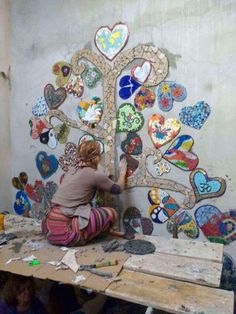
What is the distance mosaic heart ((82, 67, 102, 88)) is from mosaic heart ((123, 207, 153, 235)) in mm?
1190

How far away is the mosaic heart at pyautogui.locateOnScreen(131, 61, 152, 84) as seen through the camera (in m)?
2.48

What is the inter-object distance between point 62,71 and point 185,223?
5.89ft

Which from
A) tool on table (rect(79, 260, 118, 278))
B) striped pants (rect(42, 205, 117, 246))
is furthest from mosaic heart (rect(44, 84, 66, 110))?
tool on table (rect(79, 260, 118, 278))

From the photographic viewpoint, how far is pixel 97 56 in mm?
2666

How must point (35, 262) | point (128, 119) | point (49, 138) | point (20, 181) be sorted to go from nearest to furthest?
1. point (35, 262)
2. point (128, 119)
3. point (49, 138)
4. point (20, 181)

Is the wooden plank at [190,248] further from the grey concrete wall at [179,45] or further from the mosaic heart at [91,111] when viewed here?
the mosaic heart at [91,111]

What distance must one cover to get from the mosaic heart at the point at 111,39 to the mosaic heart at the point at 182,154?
0.94 meters

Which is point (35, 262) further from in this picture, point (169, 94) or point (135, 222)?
point (169, 94)

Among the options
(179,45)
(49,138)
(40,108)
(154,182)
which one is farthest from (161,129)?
(40,108)

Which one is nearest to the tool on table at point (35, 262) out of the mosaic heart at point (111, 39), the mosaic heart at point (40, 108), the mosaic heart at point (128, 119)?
the mosaic heart at point (128, 119)

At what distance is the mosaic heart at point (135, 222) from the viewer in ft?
8.69

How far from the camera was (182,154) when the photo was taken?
244 centimetres

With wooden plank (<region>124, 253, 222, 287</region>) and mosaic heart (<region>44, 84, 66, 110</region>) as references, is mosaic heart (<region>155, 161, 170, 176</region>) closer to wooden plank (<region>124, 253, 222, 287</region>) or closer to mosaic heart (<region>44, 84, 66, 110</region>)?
wooden plank (<region>124, 253, 222, 287</region>)

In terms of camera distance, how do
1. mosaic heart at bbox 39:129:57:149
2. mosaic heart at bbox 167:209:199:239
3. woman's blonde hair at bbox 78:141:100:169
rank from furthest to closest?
1. mosaic heart at bbox 39:129:57:149
2. mosaic heart at bbox 167:209:199:239
3. woman's blonde hair at bbox 78:141:100:169
